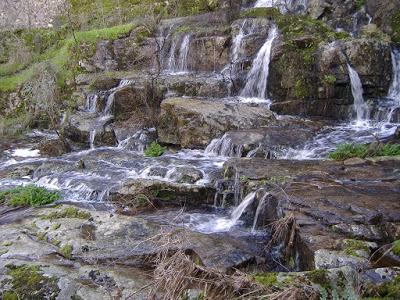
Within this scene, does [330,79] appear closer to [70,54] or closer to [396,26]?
[396,26]

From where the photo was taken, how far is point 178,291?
3.27m

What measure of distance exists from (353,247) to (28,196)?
574 cm

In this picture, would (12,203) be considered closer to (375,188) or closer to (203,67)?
(375,188)

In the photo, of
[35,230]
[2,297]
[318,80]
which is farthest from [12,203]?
[318,80]

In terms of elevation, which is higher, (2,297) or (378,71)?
(378,71)

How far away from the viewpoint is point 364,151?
8383 millimetres

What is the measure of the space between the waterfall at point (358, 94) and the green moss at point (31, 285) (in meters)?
9.22

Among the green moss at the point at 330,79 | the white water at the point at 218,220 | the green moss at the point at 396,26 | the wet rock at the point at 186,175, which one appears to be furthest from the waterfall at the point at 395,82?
the white water at the point at 218,220

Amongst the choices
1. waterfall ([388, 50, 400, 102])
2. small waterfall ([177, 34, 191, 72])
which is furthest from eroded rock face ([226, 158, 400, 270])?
small waterfall ([177, 34, 191, 72])

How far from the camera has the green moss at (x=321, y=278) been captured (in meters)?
2.96

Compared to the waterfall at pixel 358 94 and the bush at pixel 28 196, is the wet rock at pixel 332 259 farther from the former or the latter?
the waterfall at pixel 358 94

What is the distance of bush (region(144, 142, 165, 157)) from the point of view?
10.4 meters

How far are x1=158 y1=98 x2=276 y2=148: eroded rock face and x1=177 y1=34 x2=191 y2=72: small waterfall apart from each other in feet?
12.7

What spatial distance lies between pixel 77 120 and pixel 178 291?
10.4 m
